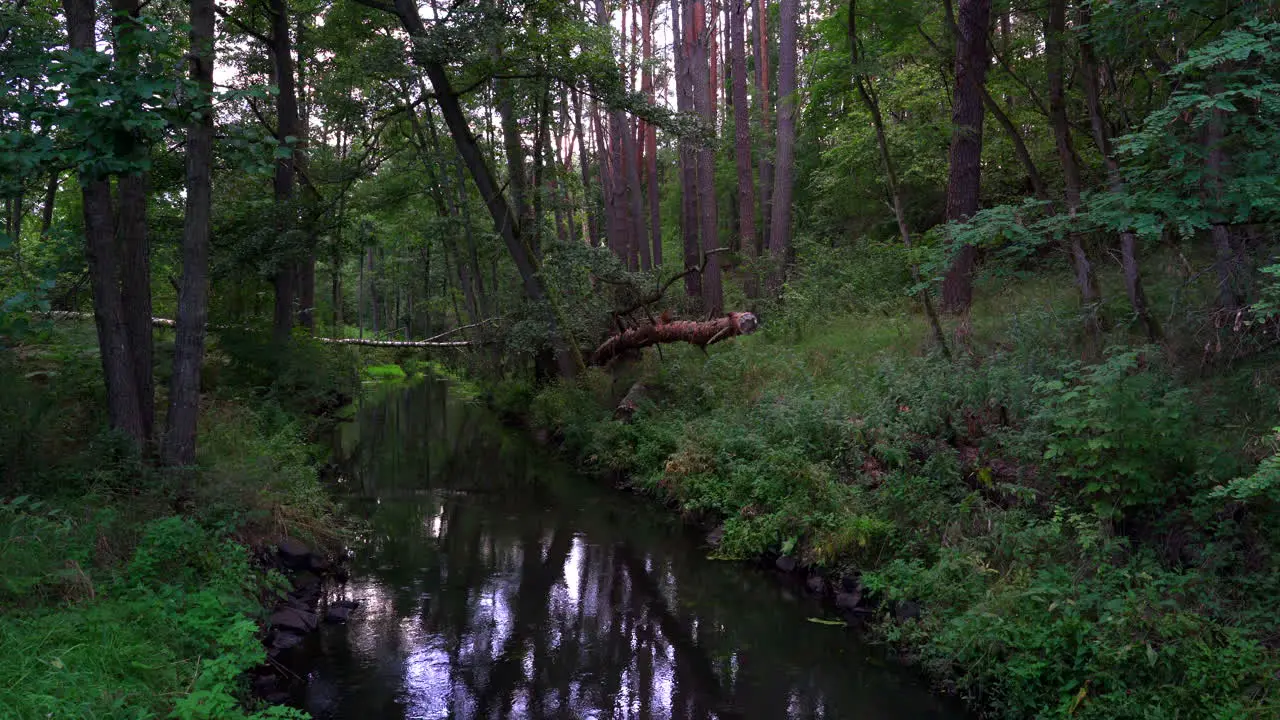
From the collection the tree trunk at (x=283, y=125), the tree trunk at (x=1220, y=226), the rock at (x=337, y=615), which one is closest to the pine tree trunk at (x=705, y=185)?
the tree trunk at (x=283, y=125)

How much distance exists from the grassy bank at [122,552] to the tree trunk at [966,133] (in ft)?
29.4

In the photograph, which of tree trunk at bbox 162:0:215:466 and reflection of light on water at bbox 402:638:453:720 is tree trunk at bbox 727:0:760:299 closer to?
tree trunk at bbox 162:0:215:466

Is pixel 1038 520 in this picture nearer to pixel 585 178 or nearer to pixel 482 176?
pixel 482 176

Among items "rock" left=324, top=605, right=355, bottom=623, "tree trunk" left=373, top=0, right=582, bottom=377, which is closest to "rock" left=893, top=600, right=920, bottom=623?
"rock" left=324, top=605, right=355, bottom=623

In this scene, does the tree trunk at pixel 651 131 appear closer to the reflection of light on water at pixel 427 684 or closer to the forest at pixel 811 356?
the forest at pixel 811 356

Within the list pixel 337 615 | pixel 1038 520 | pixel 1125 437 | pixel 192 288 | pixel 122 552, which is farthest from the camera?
pixel 337 615

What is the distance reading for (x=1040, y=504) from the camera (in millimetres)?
7219

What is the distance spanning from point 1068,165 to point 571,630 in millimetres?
7339

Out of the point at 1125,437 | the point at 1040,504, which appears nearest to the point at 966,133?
the point at 1040,504

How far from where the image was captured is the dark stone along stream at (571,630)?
6277mm

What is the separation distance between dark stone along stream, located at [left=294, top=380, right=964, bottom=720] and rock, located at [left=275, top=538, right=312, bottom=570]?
18.8 inches

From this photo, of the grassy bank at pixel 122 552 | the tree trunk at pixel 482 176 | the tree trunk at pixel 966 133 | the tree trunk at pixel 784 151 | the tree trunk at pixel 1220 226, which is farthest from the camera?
the tree trunk at pixel 784 151

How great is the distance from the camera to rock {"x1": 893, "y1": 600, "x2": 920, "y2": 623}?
23.5ft

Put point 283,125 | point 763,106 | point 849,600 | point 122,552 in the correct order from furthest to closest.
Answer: point 763,106
point 283,125
point 849,600
point 122,552
